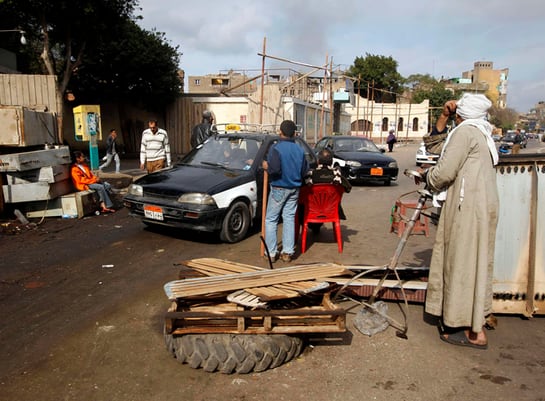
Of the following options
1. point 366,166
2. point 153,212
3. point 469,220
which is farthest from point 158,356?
point 366,166

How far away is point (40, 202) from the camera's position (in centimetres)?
820

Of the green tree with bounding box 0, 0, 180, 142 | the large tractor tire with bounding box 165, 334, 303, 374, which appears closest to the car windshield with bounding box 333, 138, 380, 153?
the green tree with bounding box 0, 0, 180, 142

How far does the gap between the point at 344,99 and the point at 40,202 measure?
120ft

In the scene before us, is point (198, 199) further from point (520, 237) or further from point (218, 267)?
point (520, 237)

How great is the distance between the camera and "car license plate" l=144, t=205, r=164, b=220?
6383 millimetres

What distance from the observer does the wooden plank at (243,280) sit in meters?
3.20

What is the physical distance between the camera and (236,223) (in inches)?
265

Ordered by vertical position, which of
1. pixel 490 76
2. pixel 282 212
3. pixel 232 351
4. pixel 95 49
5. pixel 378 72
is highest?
pixel 490 76

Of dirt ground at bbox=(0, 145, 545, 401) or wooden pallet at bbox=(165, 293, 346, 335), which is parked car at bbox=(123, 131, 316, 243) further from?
wooden pallet at bbox=(165, 293, 346, 335)

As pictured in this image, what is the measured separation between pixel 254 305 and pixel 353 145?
1214cm

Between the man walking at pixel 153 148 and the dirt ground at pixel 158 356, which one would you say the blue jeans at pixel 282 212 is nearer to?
the dirt ground at pixel 158 356

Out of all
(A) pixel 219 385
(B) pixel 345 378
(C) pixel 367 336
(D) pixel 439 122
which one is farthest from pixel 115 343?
(D) pixel 439 122

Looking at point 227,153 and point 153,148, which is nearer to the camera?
point 227,153

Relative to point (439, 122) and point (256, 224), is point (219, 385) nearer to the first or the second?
point (439, 122)
